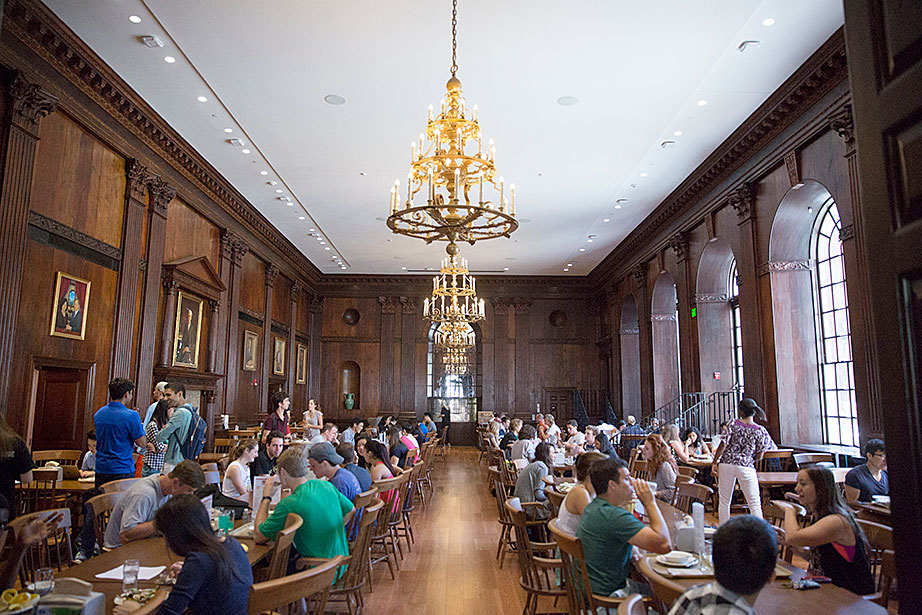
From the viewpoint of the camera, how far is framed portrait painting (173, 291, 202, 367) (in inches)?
390

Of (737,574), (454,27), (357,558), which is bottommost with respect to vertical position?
(357,558)

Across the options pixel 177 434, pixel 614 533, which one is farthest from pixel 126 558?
pixel 177 434

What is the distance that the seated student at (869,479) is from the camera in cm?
514

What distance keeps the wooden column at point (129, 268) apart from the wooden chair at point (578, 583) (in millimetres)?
7112

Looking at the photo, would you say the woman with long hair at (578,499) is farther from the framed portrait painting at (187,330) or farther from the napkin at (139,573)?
the framed portrait painting at (187,330)

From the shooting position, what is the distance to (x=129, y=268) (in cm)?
850

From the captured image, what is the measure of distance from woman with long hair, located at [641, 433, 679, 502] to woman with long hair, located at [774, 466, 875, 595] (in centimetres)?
256

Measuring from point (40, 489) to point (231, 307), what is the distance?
22.8ft

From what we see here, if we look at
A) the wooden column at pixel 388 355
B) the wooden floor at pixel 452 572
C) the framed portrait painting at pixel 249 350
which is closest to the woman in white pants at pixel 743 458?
the wooden floor at pixel 452 572

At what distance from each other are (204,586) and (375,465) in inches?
161

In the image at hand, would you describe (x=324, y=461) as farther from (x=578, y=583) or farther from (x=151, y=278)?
(x=151, y=278)

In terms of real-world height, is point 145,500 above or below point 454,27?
below

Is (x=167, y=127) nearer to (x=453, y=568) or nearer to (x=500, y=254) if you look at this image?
(x=453, y=568)

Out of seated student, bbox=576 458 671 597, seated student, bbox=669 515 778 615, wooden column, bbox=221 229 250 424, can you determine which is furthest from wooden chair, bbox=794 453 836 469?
wooden column, bbox=221 229 250 424
